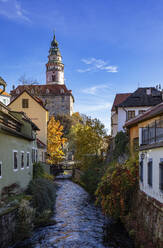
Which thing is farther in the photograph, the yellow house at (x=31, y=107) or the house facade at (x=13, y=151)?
the yellow house at (x=31, y=107)

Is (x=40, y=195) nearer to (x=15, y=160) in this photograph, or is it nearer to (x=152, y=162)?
(x=15, y=160)

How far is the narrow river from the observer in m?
14.3

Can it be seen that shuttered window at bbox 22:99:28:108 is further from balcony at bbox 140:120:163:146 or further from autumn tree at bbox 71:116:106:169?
balcony at bbox 140:120:163:146

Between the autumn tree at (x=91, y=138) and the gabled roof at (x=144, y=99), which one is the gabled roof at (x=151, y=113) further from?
the autumn tree at (x=91, y=138)

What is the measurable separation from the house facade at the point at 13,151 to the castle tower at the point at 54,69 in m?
98.0

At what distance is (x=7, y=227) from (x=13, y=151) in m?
5.80

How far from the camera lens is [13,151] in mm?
17750

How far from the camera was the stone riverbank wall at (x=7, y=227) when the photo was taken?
12250mm

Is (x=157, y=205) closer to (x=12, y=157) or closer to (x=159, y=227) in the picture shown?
(x=159, y=227)

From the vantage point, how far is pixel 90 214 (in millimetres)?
21047

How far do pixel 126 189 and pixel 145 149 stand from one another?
363 centimetres

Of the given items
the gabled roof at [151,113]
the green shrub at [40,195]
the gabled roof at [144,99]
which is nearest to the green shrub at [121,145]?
the gabled roof at [144,99]

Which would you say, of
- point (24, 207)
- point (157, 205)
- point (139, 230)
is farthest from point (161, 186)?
point (24, 207)

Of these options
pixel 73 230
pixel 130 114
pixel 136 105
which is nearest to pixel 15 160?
pixel 73 230
